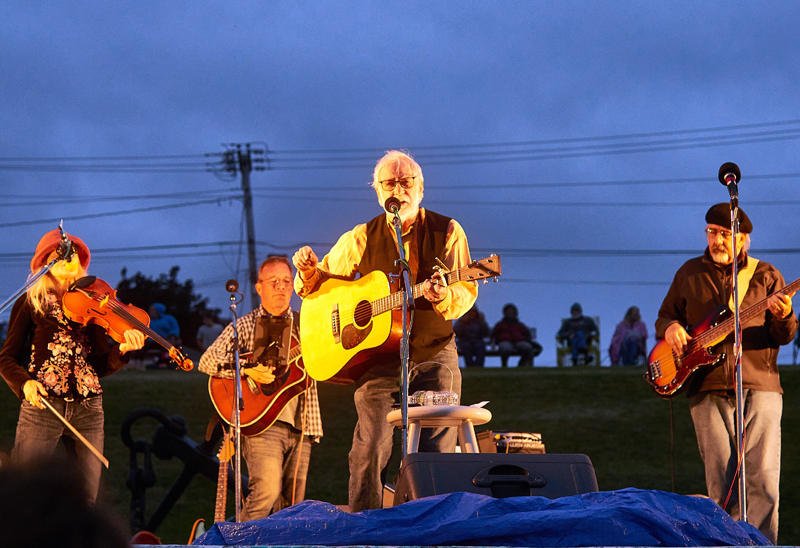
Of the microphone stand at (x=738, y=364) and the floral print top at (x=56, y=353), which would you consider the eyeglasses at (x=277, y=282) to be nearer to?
the floral print top at (x=56, y=353)

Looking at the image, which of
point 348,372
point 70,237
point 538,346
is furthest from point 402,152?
point 538,346

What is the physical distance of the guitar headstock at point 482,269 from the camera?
4160 mm

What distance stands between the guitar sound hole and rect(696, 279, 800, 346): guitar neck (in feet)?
6.17

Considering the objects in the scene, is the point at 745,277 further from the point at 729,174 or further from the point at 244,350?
the point at 244,350

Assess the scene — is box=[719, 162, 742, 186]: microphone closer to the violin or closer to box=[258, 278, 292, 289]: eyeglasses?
box=[258, 278, 292, 289]: eyeglasses

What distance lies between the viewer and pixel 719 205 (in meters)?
4.97

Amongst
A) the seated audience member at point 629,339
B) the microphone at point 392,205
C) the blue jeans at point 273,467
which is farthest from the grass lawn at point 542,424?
the microphone at point 392,205

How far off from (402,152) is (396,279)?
75 centimetres

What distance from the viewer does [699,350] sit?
4.84 metres

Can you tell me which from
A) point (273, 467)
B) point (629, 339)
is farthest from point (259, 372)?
point (629, 339)

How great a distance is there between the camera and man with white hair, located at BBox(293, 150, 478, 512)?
4.29 meters

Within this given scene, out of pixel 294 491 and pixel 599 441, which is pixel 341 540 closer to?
pixel 294 491

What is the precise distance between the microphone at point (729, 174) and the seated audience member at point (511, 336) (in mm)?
10064

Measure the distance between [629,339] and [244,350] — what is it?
1081cm
